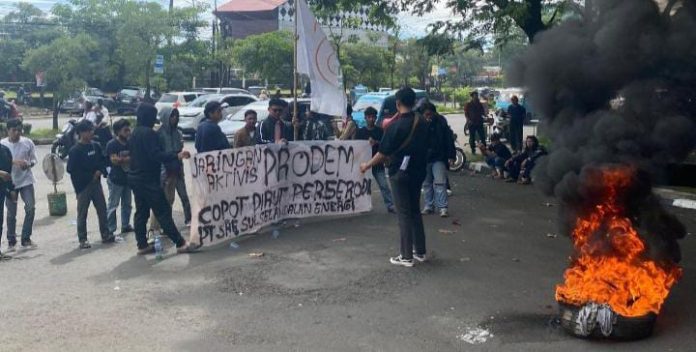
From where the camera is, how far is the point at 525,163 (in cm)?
1479

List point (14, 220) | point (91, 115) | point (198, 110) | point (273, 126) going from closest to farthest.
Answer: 1. point (14, 220)
2. point (273, 126)
3. point (91, 115)
4. point (198, 110)

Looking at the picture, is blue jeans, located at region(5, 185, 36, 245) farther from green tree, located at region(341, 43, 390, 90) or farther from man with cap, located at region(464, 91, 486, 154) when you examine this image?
green tree, located at region(341, 43, 390, 90)

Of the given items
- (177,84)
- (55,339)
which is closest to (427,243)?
(55,339)

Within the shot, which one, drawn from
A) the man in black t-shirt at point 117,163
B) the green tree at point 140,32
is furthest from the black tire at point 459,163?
the green tree at point 140,32

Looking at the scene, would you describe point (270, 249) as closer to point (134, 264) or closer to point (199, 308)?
point (134, 264)

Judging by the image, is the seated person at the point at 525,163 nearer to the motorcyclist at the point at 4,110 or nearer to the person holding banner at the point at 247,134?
the person holding banner at the point at 247,134

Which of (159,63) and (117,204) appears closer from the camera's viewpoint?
(117,204)

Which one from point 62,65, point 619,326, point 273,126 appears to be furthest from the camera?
point 62,65

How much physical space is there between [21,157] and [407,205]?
499 cm

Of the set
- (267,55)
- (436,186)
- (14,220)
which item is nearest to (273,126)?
(436,186)

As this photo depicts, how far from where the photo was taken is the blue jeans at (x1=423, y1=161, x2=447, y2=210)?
10781 mm

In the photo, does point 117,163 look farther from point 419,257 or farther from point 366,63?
point 366,63

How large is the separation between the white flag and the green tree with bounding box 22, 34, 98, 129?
19.1m

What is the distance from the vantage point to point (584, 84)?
20.4ft
